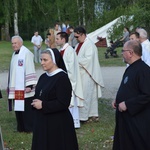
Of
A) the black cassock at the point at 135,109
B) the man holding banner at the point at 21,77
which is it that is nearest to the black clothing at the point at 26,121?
the man holding banner at the point at 21,77

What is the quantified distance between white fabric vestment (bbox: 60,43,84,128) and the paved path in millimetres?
4394

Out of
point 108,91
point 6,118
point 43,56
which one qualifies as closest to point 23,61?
point 6,118

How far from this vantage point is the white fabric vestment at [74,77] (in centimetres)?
932

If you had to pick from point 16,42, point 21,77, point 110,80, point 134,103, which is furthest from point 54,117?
point 110,80

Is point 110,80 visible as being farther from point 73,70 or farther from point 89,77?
point 73,70

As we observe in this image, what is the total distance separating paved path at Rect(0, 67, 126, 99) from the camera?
48.3ft

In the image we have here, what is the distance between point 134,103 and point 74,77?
3.70m

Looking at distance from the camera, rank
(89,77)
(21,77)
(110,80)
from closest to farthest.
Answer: (21,77)
(89,77)
(110,80)

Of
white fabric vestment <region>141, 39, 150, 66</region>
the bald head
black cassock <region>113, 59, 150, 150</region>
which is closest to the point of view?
black cassock <region>113, 59, 150, 150</region>

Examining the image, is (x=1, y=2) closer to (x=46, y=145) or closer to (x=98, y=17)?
(x=46, y=145)

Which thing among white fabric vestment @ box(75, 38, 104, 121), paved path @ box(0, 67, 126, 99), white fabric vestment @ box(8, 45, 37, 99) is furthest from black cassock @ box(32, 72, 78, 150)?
paved path @ box(0, 67, 126, 99)

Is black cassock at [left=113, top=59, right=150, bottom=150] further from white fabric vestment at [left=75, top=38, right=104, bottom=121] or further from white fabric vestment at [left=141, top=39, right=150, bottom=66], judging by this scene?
white fabric vestment at [left=75, top=38, right=104, bottom=121]

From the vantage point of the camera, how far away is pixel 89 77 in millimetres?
10188

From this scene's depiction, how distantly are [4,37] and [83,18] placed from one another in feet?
52.4
